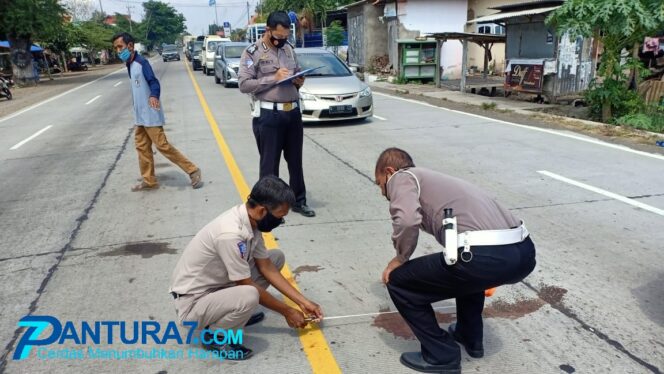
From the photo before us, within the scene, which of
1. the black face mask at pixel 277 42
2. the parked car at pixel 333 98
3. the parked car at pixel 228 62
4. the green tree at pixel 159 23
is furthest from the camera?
the green tree at pixel 159 23

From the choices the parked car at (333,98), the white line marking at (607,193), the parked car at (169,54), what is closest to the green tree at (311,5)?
the parked car at (169,54)

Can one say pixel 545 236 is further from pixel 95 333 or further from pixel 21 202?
pixel 21 202

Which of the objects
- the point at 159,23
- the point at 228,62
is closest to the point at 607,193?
the point at 228,62

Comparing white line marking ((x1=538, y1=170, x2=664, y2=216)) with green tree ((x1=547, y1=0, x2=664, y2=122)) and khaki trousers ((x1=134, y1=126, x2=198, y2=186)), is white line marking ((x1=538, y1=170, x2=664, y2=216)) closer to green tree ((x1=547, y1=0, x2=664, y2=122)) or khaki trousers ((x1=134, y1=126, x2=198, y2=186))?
green tree ((x1=547, y1=0, x2=664, y2=122))

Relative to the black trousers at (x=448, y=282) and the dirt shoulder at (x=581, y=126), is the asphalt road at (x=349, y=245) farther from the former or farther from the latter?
the dirt shoulder at (x=581, y=126)

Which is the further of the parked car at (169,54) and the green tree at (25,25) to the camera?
the parked car at (169,54)

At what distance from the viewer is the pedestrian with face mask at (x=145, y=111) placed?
610cm

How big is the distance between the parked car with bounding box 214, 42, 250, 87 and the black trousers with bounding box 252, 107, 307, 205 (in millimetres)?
15606

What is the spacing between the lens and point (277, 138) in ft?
16.7

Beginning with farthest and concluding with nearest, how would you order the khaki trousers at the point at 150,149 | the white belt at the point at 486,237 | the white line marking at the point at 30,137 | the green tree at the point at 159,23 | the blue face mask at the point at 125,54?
the green tree at the point at 159,23
the white line marking at the point at 30,137
the khaki trousers at the point at 150,149
the blue face mask at the point at 125,54
the white belt at the point at 486,237

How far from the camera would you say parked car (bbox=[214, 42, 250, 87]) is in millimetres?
20375

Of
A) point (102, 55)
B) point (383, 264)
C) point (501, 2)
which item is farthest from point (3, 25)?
point (102, 55)

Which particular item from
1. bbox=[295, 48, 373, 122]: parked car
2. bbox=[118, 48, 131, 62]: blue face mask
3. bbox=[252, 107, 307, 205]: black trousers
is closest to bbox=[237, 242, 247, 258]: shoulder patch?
bbox=[252, 107, 307, 205]: black trousers

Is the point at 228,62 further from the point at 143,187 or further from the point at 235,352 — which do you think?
the point at 235,352
